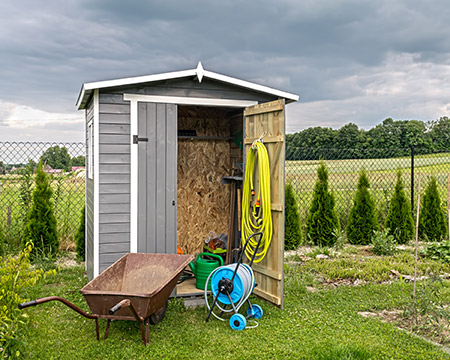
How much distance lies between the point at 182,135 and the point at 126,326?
279 centimetres

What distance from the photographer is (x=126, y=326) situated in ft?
13.4

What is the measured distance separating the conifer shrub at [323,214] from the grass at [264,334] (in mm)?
2513

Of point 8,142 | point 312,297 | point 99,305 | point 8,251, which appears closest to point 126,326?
point 99,305

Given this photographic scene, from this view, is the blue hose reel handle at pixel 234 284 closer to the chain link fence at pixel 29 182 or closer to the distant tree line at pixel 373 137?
the chain link fence at pixel 29 182

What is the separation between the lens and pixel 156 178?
15.6ft

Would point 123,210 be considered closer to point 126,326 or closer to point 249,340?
point 126,326

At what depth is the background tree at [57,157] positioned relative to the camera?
7.36 m

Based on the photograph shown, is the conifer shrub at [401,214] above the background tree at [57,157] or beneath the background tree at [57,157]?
beneath

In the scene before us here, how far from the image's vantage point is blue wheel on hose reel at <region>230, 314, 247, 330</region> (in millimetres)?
4004

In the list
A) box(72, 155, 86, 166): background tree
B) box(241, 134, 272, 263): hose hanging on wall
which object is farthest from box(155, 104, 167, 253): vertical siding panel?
box(72, 155, 86, 166): background tree

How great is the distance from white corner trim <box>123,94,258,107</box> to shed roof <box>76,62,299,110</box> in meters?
0.18

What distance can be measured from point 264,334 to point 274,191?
4.81 ft

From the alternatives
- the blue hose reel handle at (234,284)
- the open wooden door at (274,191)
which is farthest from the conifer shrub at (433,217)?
the blue hose reel handle at (234,284)

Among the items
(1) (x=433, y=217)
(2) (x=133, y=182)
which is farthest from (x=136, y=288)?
(1) (x=433, y=217)
